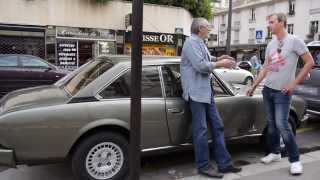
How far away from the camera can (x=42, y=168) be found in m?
5.16

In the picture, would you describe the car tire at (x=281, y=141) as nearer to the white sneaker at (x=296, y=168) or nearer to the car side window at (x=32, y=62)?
the white sneaker at (x=296, y=168)

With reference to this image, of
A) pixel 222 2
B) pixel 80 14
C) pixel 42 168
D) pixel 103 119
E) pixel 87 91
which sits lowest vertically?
pixel 42 168

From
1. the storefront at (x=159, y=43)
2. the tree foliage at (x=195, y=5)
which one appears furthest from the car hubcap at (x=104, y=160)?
the tree foliage at (x=195, y=5)

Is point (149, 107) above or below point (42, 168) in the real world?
above

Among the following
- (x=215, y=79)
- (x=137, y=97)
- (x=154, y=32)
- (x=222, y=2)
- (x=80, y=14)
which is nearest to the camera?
(x=137, y=97)

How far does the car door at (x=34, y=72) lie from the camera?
39.7 ft

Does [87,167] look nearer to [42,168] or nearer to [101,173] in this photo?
[101,173]

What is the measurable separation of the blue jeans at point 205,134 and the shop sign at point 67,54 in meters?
14.4

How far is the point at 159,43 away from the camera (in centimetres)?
2030

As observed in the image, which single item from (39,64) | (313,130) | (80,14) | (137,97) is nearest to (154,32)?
(80,14)

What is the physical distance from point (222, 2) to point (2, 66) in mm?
55088

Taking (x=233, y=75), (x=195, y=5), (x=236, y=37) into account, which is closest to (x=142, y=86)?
(x=233, y=75)

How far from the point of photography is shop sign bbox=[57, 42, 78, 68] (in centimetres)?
1817

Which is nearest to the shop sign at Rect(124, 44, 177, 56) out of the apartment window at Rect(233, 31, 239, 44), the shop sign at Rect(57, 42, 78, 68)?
the shop sign at Rect(57, 42, 78, 68)
